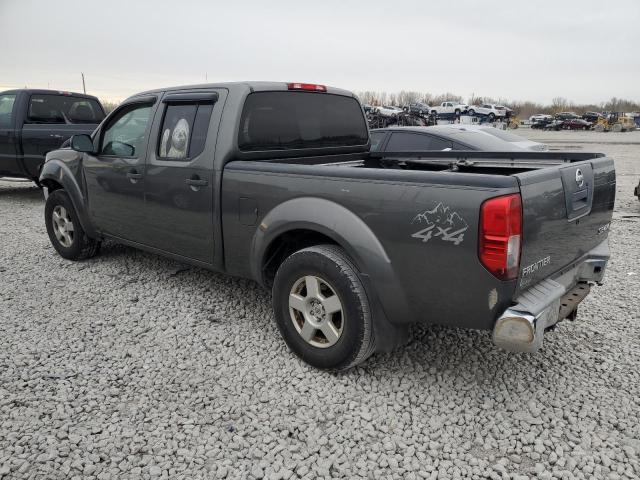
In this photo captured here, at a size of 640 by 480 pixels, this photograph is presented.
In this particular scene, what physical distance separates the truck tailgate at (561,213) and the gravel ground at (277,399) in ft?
2.62

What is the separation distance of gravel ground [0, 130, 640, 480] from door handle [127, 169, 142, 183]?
3.51 ft

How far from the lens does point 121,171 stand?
4496 millimetres

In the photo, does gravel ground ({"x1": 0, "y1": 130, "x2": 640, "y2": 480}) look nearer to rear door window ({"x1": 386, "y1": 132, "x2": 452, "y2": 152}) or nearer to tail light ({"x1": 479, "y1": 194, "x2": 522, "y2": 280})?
tail light ({"x1": 479, "y1": 194, "x2": 522, "y2": 280})

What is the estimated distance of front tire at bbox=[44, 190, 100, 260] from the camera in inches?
211

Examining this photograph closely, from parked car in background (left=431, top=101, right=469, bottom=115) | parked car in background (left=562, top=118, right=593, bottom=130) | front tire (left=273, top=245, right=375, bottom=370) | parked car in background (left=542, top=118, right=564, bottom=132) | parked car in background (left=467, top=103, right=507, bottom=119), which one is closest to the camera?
front tire (left=273, top=245, right=375, bottom=370)

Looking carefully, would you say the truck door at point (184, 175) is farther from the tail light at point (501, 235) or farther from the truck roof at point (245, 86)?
the tail light at point (501, 235)

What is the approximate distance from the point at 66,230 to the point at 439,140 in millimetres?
4692

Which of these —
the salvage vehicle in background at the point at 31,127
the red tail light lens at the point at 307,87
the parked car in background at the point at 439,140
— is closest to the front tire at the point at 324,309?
the red tail light lens at the point at 307,87

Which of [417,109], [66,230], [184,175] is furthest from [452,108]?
[184,175]

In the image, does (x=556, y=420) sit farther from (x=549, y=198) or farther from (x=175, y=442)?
(x=175, y=442)

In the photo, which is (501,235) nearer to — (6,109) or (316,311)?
(316,311)

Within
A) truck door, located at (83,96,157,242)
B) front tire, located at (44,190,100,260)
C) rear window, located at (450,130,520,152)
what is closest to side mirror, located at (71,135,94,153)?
truck door, located at (83,96,157,242)

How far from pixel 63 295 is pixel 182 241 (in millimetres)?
1438

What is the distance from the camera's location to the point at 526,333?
2471mm
